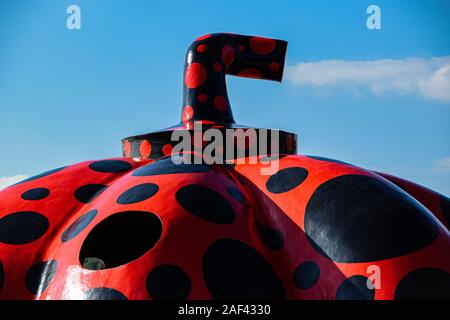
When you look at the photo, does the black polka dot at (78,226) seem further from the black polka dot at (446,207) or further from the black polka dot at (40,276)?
the black polka dot at (446,207)

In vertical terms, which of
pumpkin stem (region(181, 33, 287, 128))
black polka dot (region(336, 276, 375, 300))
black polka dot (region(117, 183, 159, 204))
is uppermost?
pumpkin stem (region(181, 33, 287, 128))

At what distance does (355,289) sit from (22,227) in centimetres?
241

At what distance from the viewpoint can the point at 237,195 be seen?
150 inches

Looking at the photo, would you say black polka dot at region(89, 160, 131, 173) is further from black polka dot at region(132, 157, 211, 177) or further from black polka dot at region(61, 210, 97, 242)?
black polka dot at region(61, 210, 97, 242)

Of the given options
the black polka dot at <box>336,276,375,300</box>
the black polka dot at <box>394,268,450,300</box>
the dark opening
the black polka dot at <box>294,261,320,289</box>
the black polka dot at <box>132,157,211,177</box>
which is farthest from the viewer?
the black polka dot at <box>132,157,211,177</box>

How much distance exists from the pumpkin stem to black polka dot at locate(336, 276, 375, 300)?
9.02 ft

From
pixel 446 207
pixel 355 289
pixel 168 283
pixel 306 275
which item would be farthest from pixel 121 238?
pixel 446 207

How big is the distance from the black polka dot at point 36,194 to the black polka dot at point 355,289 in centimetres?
242

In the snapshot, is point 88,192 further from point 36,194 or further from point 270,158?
point 270,158

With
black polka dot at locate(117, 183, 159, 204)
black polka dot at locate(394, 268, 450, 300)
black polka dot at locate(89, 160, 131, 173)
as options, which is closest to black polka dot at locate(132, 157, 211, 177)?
black polka dot at locate(117, 183, 159, 204)

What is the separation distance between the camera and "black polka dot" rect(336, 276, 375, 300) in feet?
9.66

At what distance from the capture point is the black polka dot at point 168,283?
9.77 ft
